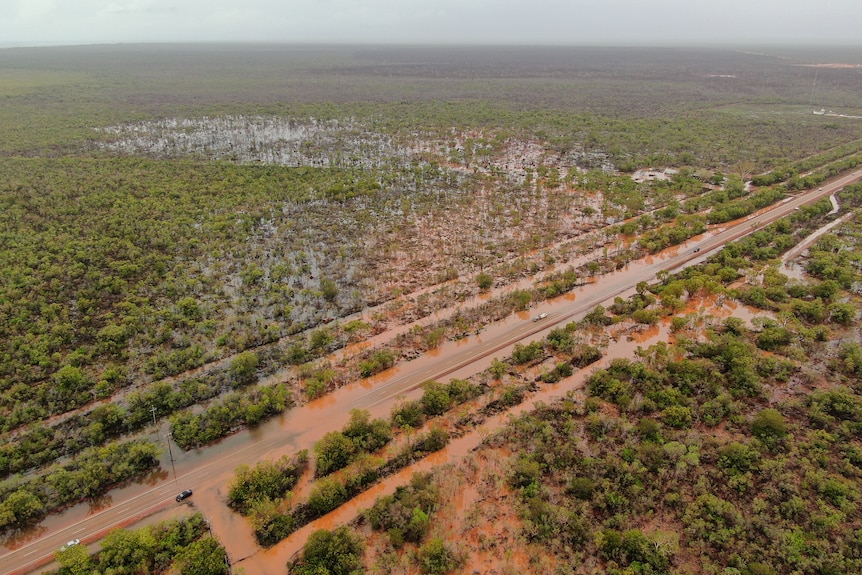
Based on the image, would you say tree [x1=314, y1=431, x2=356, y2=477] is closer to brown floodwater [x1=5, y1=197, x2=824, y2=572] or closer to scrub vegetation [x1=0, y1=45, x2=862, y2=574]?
scrub vegetation [x1=0, y1=45, x2=862, y2=574]

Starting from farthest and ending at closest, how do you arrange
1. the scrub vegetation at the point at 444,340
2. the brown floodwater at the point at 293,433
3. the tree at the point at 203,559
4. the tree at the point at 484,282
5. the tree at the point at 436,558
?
1. the tree at the point at 484,282
2. the brown floodwater at the point at 293,433
3. the scrub vegetation at the point at 444,340
4. the tree at the point at 436,558
5. the tree at the point at 203,559

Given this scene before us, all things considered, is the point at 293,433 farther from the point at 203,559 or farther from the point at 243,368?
the point at 203,559

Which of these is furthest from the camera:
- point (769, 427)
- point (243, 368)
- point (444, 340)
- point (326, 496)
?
point (444, 340)

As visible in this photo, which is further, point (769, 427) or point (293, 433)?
point (293, 433)

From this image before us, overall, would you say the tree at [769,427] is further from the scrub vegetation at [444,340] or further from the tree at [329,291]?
the tree at [329,291]

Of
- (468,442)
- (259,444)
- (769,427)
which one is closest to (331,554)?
(259,444)

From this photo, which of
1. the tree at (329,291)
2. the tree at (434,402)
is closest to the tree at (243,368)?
the tree at (329,291)

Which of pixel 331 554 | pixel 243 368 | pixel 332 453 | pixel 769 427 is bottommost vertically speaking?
pixel 331 554

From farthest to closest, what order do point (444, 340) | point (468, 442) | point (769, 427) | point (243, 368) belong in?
1. point (444, 340)
2. point (243, 368)
3. point (468, 442)
4. point (769, 427)

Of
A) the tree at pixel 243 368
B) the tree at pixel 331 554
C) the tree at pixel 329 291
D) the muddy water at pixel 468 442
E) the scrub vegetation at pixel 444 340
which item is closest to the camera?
the tree at pixel 331 554
